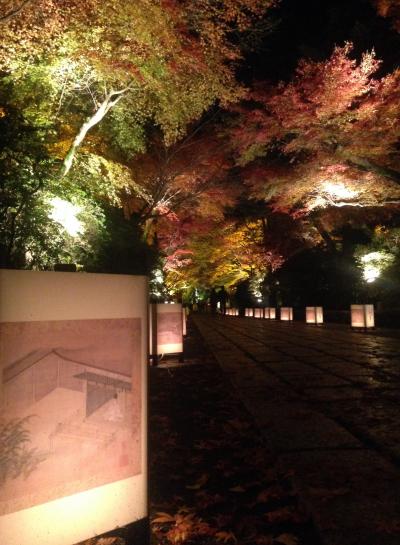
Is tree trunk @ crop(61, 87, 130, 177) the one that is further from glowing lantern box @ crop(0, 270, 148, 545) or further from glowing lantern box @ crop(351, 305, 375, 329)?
glowing lantern box @ crop(351, 305, 375, 329)

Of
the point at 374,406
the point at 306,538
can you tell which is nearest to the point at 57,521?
the point at 306,538

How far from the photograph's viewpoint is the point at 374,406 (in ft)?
17.2

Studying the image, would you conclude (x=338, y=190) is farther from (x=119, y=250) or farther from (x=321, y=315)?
(x=321, y=315)

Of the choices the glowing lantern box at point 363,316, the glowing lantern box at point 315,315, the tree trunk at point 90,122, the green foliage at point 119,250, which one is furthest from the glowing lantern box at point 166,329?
the glowing lantern box at point 315,315

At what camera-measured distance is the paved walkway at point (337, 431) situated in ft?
8.35

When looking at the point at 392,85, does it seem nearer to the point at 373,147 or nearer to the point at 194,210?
the point at 373,147

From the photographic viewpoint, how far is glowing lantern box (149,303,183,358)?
28.5ft

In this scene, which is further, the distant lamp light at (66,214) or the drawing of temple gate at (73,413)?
the distant lamp light at (66,214)

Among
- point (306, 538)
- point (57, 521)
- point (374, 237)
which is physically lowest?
point (306, 538)

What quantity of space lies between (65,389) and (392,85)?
13.8 metres

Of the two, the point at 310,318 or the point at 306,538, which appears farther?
the point at 310,318

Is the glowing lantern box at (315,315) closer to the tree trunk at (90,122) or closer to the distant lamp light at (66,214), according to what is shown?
the tree trunk at (90,122)

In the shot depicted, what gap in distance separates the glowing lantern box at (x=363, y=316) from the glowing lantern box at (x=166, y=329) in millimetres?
10235

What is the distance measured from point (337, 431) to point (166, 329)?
525cm
